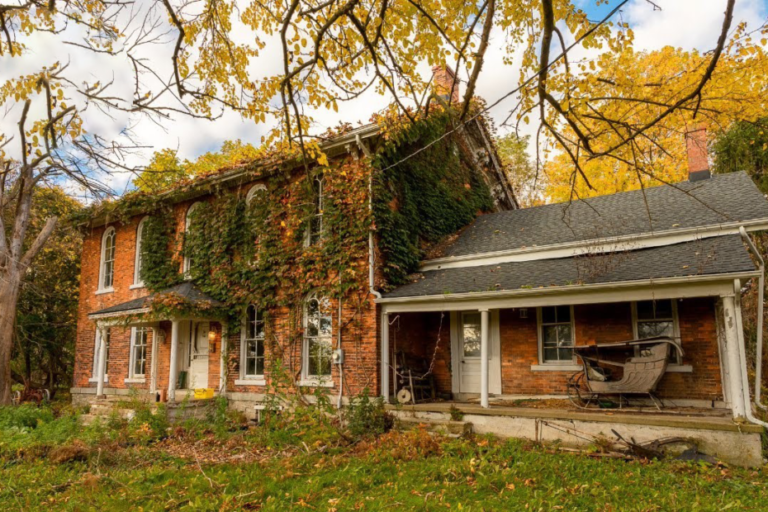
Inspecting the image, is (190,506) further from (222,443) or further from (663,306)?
(663,306)

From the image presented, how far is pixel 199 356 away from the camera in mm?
13430

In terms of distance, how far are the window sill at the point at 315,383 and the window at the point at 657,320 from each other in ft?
20.1

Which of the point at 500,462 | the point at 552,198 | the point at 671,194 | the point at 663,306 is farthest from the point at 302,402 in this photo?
the point at 552,198

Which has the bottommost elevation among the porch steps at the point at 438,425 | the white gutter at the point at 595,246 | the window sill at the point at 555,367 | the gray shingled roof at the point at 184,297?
the porch steps at the point at 438,425

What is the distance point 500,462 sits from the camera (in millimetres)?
7359

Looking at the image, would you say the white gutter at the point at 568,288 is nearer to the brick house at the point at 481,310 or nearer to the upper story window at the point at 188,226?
the brick house at the point at 481,310

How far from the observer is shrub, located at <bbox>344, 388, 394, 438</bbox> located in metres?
9.65

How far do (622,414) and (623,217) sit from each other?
4770 millimetres

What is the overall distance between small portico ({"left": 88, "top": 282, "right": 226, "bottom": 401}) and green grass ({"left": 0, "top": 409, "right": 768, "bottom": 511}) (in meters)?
3.23

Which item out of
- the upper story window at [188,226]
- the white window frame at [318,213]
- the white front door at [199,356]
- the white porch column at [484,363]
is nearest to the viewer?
the white porch column at [484,363]

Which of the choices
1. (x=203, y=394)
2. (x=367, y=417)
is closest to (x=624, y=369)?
(x=367, y=417)

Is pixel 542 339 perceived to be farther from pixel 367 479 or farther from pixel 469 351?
pixel 367 479

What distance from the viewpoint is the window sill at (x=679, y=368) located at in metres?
9.30

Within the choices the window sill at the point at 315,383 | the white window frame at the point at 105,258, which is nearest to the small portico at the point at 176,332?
the white window frame at the point at 105,258
